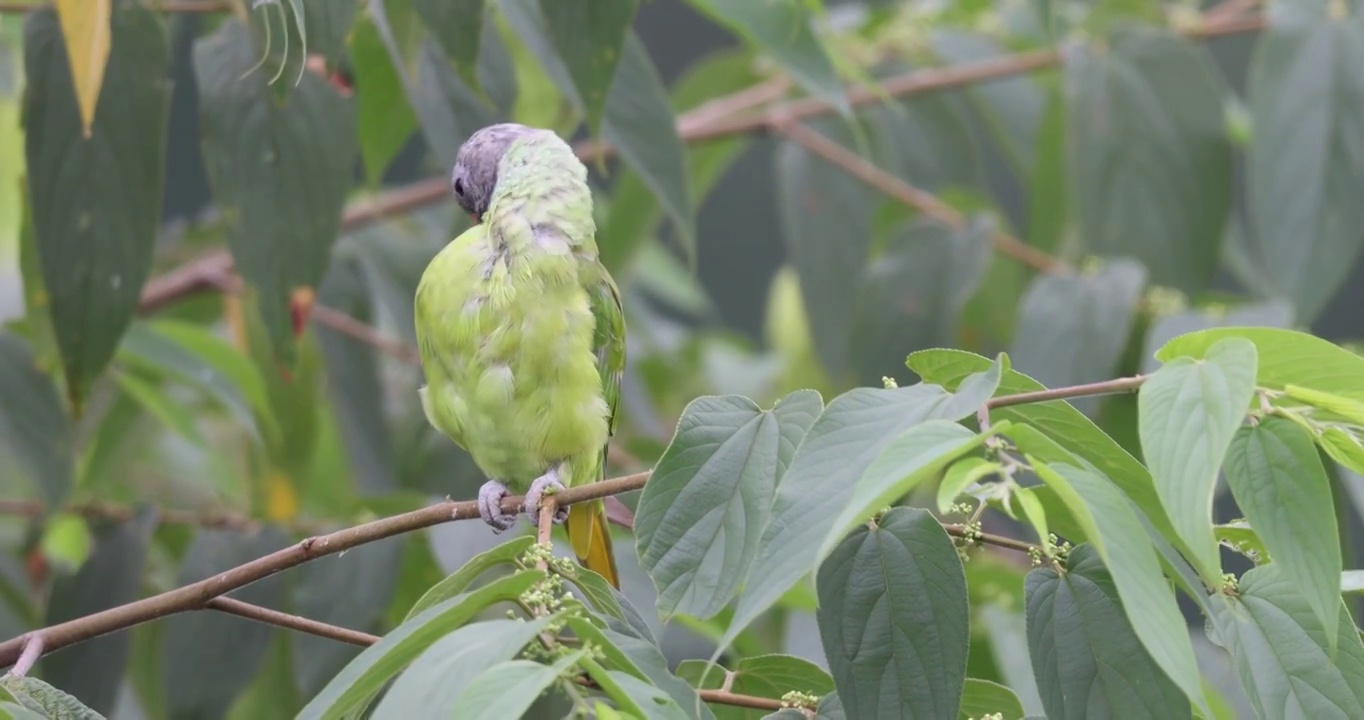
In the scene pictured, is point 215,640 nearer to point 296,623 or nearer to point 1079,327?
point 296,623

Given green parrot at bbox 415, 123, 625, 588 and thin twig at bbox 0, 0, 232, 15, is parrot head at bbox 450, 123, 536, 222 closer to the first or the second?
green parrot at bbox 415, 123, 625, 588

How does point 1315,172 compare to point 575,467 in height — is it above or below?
above

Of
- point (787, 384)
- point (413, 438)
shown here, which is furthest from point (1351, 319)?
point (413, 438)

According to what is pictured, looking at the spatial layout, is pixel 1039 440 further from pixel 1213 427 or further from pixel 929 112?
pixel 929 112

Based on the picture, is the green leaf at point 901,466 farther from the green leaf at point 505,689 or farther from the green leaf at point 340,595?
A: the green leaf at point 340,595

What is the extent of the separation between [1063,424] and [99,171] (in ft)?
2.56

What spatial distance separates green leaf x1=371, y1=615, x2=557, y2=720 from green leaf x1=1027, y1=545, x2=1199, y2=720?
253 millimetres

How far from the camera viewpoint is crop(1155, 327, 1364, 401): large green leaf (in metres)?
0.67

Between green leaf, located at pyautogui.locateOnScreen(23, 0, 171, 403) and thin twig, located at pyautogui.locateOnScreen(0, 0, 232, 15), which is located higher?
thin twig, located at pyautogui.locateOnScreen(0, 0, 232, 15)

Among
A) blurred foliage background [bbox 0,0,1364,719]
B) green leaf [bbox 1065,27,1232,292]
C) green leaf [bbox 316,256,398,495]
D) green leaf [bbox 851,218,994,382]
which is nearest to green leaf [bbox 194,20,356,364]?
blurred foliage background [bbox 0,0,1364,719]

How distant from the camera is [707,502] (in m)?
0.73

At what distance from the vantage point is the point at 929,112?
6.75ft

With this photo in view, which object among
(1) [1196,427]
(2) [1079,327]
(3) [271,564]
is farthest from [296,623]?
(2) [1079,327]

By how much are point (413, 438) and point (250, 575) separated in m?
1.25
